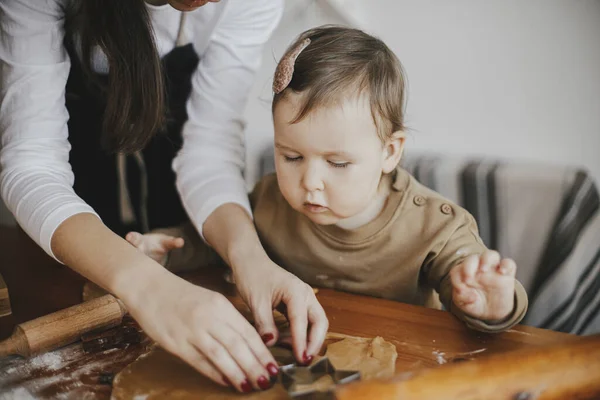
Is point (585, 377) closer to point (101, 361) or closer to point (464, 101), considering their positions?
point (101, 361)

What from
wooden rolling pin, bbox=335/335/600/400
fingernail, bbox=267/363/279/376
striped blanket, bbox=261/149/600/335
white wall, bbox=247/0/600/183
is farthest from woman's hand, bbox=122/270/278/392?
striped blanket, bbox=261/149/600/335

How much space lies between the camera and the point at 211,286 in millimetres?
665

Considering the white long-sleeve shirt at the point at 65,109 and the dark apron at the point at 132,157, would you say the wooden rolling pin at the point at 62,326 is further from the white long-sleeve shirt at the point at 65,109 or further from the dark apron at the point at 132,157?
the dark apron at the point at 132,157

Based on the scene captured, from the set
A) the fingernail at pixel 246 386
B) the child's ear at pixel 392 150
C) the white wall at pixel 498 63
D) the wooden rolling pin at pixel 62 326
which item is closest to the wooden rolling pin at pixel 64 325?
the wooden rolling pin at pixel 62 326

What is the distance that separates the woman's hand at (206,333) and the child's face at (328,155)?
177mm

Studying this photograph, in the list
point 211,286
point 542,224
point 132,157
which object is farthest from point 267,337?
point 542,224

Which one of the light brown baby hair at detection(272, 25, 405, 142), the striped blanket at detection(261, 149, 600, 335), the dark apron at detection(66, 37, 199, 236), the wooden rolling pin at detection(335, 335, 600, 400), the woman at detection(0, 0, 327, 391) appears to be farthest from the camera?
the striped blanket at detection(261, 149, 600, 335)

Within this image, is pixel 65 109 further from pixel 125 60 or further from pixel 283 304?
pixel 283 304

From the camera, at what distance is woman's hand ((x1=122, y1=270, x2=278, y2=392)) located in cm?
46

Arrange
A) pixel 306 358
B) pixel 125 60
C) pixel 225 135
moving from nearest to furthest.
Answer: pixel 306 358, pixel 125 60, pixel 225 135

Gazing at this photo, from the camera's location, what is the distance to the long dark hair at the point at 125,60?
58 cm

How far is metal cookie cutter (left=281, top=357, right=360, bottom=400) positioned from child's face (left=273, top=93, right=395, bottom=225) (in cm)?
18

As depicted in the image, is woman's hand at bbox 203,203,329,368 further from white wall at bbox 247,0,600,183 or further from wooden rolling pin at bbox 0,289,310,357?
white wall at bbox 247,0,600,183

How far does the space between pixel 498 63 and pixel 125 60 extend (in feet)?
Answer: 1.70
